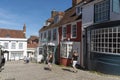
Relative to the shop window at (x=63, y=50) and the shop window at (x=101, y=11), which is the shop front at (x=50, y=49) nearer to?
the shop window at (x=63, y=50)

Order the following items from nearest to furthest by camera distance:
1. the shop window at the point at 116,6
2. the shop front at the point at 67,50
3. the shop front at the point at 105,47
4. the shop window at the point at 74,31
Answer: the shop front at the point at 105,47 < the shop window at the point at 116,6 < the shop front at the point at 67,50 < the shop window at the point at 74,31

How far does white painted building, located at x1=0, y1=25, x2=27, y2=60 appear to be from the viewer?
49.9 m

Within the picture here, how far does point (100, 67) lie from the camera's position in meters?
14.6

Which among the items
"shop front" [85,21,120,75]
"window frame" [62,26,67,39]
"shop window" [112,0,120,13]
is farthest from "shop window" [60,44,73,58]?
"shop window" [112,0,120,13]

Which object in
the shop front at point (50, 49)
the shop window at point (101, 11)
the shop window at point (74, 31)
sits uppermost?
the shop window at point (101, 11)

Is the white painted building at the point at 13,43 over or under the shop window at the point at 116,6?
under

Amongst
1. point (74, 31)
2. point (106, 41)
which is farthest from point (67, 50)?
point (106, 41)

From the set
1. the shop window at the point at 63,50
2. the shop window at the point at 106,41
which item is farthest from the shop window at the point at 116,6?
the shop window at the point at 63,50

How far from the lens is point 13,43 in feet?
167

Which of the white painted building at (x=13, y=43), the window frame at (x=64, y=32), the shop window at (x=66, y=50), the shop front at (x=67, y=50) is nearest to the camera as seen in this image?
the shop front at (x=67, y=50)

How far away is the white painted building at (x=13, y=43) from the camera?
49869 millimetres

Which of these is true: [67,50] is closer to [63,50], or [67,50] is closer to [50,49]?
[63,50]

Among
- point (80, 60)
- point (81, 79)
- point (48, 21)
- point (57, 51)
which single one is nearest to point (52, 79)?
point (81, 79)

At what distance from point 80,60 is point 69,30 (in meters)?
4.91
